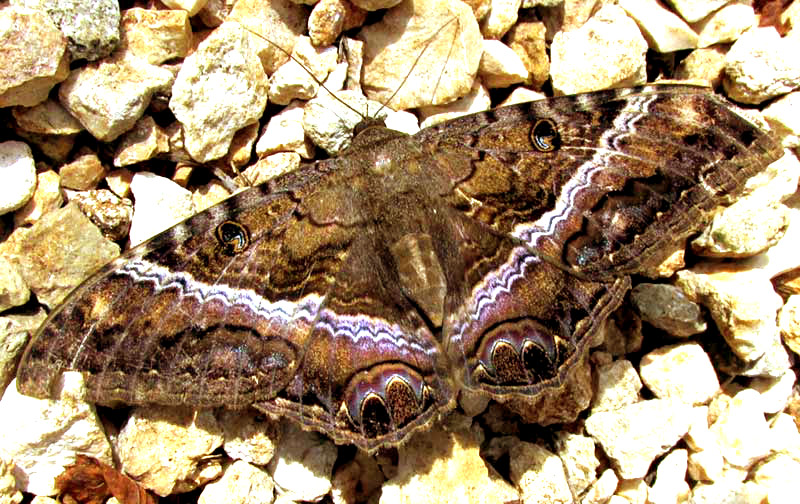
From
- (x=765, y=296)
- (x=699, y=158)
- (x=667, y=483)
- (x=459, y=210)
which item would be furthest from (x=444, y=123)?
(x=667, y=483)

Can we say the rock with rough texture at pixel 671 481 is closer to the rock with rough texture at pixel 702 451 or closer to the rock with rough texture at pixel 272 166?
the rock with rough texture at pixel 702 451

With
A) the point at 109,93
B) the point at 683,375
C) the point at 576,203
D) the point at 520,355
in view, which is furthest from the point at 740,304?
the point at 109,93

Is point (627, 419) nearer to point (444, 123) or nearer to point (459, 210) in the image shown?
point (459, 210)

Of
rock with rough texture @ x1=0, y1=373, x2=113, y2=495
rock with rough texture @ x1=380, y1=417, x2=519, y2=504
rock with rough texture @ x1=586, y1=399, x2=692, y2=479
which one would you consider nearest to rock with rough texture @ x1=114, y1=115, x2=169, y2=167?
rock with rough texture @ x1=0, y1=373, x2=113, y2=495

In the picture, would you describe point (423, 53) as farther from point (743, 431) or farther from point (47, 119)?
point (743, 431)

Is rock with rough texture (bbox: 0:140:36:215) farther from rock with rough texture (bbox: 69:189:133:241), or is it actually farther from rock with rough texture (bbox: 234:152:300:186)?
rock with rough texture (bbox: 234:152:300:186)

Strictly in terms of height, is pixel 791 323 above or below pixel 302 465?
above
